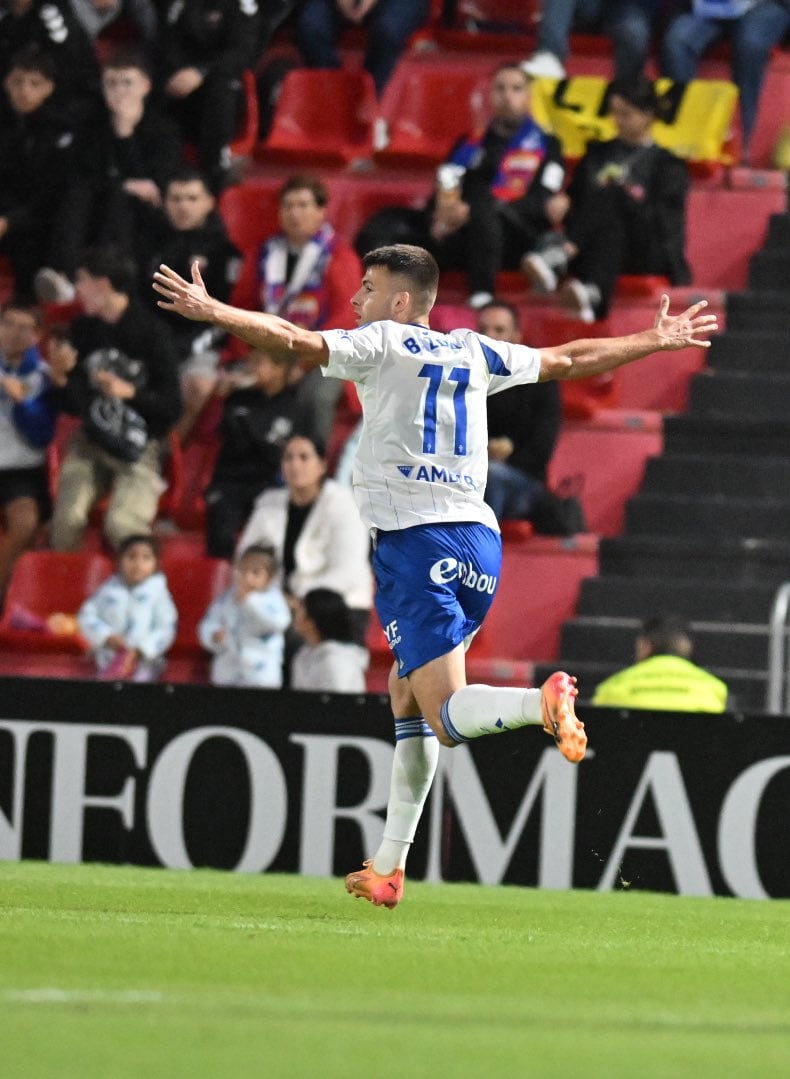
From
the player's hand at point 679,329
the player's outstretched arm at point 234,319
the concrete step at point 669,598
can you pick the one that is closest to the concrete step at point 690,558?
the concrete step at point 669,598

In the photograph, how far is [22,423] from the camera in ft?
42.4

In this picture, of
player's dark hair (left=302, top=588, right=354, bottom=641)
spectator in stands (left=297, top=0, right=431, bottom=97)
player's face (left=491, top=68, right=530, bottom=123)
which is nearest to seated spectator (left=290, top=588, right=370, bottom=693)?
player's dark hair (left=302, top=588, right=354, bottom=641)

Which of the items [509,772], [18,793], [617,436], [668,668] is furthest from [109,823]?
[617,436]

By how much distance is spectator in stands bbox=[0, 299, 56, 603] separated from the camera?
12836mm

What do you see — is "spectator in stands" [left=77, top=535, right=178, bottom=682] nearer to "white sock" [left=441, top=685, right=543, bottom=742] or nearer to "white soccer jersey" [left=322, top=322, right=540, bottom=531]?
"white soccer jersey" [left=322, top=322, right=540, bottom=531]

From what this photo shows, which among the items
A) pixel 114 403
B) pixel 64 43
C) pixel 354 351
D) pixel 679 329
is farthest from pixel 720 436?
pixel 354 351

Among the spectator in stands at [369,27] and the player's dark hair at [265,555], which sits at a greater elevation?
the spectator in stands at [369,27]

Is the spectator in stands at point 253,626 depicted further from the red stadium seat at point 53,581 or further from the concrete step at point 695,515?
the concrete step at point 695,515

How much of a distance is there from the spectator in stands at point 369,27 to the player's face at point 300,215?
7.83ft

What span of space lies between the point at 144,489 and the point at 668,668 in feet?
11.9

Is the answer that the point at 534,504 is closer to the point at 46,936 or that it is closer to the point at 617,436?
the point at 617,436

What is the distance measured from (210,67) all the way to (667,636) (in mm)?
6198

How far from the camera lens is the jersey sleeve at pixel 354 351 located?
21.7 feet

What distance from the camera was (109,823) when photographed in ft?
32.3
